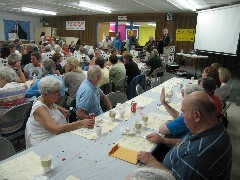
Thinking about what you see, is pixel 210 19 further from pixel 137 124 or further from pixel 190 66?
pixel 137 124

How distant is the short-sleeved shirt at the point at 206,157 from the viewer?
137 cm

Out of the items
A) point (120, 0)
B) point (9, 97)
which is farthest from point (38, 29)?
point (9, 97)

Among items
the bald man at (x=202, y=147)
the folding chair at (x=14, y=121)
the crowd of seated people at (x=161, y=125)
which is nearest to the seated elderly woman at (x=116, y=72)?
the crowd of seated people at (x=161, y=125)

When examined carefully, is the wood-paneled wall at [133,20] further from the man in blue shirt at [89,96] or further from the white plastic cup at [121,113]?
the white plastic cup at [121,113]

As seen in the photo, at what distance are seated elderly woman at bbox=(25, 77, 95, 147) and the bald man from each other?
109cm

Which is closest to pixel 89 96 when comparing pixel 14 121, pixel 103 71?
pixel 14 121

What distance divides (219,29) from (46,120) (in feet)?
26.4

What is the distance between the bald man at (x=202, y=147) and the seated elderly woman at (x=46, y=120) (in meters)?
1.09

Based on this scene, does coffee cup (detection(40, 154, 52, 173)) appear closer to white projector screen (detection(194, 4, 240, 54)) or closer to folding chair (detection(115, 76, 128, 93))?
folding chair (detection(115, 76, 128, 93))

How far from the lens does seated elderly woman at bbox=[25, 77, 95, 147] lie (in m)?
2.15

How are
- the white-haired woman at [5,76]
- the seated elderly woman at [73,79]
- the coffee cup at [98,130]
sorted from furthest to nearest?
the seated elderly woman at [73,79], the white-haired woman at [5,76], the coffee cup at [98,130]

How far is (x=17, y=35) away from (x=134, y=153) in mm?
15556

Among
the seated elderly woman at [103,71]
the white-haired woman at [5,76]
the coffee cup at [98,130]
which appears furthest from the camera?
the seated elderly woman at [103,71]

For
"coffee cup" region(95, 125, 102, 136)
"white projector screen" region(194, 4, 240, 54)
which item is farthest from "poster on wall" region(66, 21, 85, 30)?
"coffee cup" region(95, 125, 102, 136)
